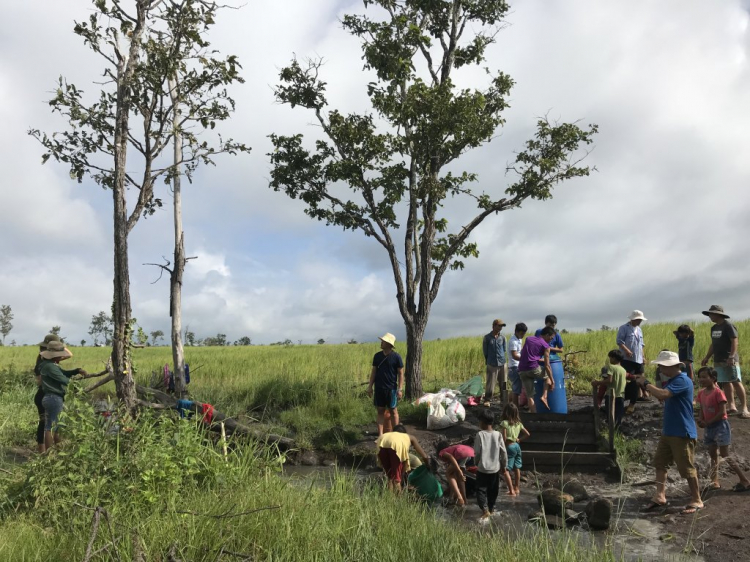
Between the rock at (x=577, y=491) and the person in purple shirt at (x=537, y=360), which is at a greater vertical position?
the person in purple shirt at (x=537, y=360)

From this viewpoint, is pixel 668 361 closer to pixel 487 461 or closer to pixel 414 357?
pixel 487 461

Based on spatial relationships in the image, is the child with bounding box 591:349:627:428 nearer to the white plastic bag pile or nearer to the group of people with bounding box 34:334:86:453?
the white plastic bag pile

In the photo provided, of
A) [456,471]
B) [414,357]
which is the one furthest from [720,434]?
[414,357]

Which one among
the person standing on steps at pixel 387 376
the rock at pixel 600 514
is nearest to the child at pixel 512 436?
the rock at pixel 600 514

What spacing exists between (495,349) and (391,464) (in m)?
6.16

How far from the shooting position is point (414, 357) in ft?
52.2

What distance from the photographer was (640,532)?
766 centimetres

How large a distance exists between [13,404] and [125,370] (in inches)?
271

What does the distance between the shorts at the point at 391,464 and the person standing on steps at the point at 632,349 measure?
630 cm

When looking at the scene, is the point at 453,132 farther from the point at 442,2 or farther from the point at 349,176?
the point at 442,2

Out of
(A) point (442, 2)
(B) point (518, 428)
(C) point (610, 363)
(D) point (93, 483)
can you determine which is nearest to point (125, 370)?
(D) point (93, 483)

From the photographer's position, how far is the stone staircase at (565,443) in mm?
10406


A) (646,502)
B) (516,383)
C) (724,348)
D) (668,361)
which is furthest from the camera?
(516,383)

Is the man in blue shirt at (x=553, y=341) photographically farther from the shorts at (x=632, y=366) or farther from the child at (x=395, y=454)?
the child at (x=395, y=454)
